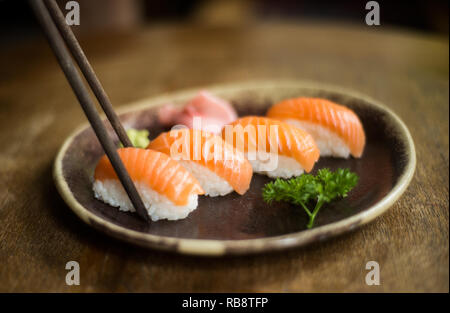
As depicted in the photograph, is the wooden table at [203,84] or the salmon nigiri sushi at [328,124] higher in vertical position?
the salmon nigiri sushi at [328,124]

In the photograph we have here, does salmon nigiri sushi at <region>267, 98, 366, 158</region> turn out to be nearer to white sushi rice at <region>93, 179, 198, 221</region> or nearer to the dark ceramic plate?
the dark ceramic plate

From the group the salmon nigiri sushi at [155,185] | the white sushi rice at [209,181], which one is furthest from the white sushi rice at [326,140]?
the salmon nigiri sushi at [155,185]

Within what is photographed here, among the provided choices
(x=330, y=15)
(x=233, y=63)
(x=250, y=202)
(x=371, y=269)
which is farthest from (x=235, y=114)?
(x=330, y=15)

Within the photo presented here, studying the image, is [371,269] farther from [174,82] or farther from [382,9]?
[382,9]

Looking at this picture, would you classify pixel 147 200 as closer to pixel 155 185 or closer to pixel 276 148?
pixel 155 185

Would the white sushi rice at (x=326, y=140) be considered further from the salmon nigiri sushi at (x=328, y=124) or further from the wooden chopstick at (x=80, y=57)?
the wooden chopstick at (x=80, y=57)
